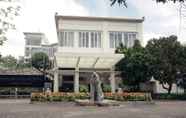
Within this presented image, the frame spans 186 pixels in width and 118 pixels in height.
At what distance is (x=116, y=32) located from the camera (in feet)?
154

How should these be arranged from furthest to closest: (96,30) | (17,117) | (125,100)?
(96,30)
(125,100)
(17,117)

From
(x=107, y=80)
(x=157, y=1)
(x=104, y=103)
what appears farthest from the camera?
(x=107, y=80)

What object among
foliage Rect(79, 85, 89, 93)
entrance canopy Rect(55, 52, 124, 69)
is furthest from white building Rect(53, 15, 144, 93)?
foliage Rect(79, 85, 89, 93)

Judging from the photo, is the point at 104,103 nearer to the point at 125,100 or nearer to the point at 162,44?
the point at 125,100

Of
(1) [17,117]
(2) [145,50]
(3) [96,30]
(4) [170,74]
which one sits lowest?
(1) [17,117]

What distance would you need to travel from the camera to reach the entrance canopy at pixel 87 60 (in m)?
37.1

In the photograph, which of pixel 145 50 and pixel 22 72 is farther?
pixel 22 72

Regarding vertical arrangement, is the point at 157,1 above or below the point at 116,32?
below

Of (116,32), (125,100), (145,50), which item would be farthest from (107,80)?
(125,100)

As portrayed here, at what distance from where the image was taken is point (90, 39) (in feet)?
151

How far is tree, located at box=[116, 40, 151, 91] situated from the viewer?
40.2 meters

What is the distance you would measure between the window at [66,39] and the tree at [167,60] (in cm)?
975

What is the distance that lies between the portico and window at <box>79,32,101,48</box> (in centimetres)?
233

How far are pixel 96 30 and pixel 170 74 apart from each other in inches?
460
